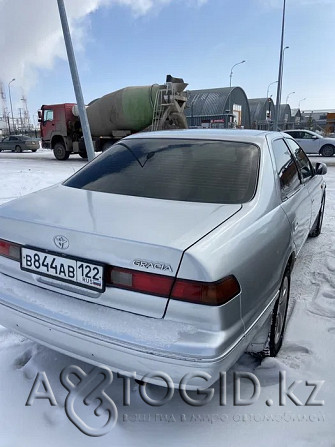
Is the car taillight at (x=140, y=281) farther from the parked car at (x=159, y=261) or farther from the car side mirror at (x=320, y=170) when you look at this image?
the car side mirror at (x=320, y=170)

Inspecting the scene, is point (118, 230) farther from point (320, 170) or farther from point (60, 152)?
point (60, 152)

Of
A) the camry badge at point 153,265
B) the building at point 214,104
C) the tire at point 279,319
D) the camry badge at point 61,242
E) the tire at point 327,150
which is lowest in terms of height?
the tire at point 327,150

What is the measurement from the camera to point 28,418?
74.7 inches

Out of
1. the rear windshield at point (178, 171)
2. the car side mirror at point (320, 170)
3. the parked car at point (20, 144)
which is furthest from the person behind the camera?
the parked car at point (20, 144)

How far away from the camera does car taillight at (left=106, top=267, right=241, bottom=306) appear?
153cm

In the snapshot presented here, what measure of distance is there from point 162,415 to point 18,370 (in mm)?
965

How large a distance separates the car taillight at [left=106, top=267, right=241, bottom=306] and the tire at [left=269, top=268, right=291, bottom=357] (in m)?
0.82

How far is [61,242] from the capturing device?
1.79 m

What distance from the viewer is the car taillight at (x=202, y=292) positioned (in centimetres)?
153

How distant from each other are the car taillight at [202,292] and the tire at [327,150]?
18071mm

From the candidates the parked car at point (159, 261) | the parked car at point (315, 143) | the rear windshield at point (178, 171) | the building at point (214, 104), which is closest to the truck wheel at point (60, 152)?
the parked car at point (315, 143)

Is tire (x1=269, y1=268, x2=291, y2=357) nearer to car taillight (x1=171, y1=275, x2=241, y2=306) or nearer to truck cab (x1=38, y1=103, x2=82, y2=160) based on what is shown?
car taillight (x1=171, y1=275, x2=241, y2=306)

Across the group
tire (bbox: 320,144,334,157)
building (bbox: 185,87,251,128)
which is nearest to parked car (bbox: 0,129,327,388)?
tire (bbox: 320,144,334,157)

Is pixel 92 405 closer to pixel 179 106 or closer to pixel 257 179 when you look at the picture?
pixel 257 179
